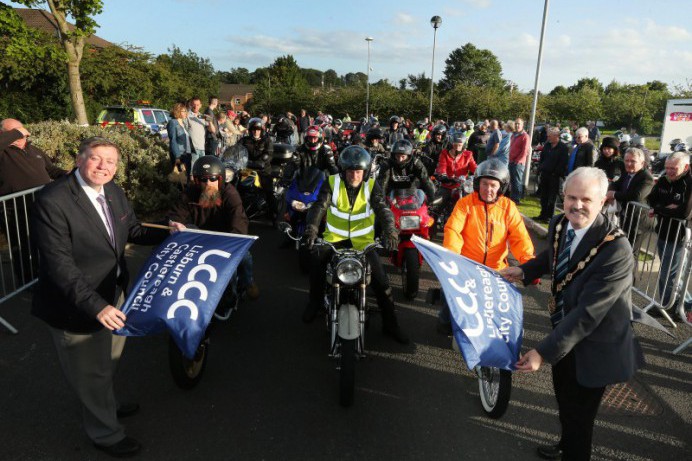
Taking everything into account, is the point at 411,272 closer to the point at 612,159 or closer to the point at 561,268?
the point at 561,268

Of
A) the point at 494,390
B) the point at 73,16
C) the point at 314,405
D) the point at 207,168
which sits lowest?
the point at 314,405

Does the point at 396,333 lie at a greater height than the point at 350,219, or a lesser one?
lesser

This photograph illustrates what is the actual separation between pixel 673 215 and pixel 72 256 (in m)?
6.29

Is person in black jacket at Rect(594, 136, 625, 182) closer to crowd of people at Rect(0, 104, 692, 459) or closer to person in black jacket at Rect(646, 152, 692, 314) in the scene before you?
crowd of people at Rect(0, 104, 692, 459)

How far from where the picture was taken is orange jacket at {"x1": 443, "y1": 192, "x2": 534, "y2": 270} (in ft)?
13.8

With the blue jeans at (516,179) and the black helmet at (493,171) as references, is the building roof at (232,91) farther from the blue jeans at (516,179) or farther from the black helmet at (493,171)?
the black helmet at (493,171)

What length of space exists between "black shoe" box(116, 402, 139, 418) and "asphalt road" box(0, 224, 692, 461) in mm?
51

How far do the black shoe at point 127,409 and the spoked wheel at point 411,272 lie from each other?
135 inches

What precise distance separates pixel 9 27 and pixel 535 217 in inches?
775

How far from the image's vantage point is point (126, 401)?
3.83 meters

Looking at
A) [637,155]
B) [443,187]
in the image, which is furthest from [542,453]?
[443,187]

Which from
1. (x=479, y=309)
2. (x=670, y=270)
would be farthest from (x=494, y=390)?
(x=670, y=270)

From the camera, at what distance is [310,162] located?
28.0 ft

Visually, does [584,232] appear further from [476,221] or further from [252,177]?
[252,177]
